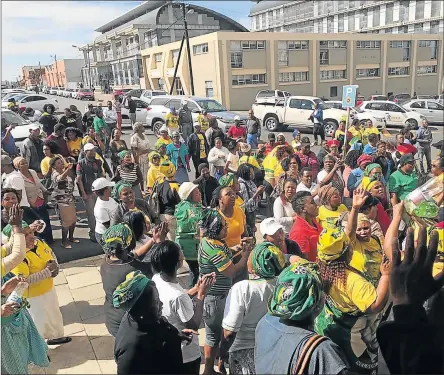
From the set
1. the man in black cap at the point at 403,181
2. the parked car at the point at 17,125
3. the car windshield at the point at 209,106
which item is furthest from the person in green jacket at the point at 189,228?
the car windshield at the point at 209,106

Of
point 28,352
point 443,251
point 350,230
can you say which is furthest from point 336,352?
point 28,352

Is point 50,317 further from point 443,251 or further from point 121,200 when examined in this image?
point 443,251

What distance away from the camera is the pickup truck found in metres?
16.3

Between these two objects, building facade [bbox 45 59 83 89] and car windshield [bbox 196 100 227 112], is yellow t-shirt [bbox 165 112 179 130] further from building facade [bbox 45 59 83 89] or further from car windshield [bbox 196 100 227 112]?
building facade [bbox 45 59 83 89]

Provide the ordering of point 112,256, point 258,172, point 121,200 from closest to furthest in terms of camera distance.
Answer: point 112,256
point 121,200
point 258,172

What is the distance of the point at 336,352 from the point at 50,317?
292 centimetres

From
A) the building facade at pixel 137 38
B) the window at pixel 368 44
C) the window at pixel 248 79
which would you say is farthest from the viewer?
the building facade at pixel 137 38

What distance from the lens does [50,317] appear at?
3684 mm

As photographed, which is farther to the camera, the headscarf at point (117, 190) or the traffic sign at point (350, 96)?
the traffic sign at point (350, 96)

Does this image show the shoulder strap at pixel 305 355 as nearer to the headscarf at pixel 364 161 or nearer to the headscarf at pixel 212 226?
the headscarf at pixel 212 226

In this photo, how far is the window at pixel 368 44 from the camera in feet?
99.8

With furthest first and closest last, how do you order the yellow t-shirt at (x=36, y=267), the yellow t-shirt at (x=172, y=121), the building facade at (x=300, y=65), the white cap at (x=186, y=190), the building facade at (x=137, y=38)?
the building facade at (x=137, y=38)
the building facade at (x=300, y=65)
the yellow t-shirt at (x=172, y=121)
the white cap at (x=186, y=190)
the yellow t-shirt at (x=36, y=267)

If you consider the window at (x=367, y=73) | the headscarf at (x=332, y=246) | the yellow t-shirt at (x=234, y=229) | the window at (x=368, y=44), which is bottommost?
A: the yellow t-shirt at (x=234, y=229)

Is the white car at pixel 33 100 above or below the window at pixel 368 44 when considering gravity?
below
